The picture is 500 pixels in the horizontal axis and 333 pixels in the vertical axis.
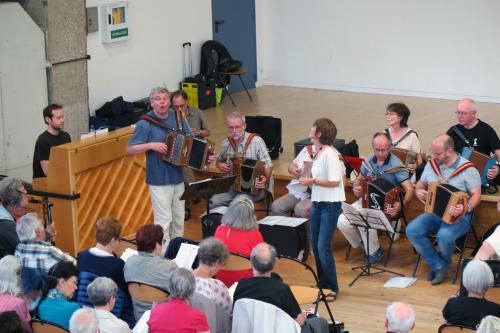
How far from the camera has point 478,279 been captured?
6277 millimetres

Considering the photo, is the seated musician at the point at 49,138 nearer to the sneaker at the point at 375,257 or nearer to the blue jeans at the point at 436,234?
the sneaker at the point at 375,257

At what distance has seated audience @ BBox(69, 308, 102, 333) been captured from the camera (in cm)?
538

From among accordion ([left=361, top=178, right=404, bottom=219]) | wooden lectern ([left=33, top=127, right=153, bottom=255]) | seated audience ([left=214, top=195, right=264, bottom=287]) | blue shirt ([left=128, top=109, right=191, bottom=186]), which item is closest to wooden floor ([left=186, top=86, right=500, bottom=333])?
accordion ([left=361, top=178, right=404, bottom=219])

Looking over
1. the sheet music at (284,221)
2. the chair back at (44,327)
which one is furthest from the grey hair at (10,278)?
the sheet music at (284,221)

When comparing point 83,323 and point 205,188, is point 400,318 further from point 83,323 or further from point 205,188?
point 205,188

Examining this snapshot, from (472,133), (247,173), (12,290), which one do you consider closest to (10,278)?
(12,290)

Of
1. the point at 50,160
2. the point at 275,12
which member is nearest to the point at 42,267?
the point at 50,160

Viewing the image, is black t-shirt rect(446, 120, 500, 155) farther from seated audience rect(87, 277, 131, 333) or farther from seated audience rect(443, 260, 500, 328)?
seated audience rect(87, 277, 131, 333)

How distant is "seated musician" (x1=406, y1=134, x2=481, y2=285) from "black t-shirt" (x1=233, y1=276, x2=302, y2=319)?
9.56 feet

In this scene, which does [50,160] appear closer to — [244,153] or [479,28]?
[244,153]

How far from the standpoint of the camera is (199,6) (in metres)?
15.1

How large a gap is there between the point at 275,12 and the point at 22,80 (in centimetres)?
595

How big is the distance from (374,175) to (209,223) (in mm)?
1645

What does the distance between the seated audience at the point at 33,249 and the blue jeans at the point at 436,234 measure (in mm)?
3391
